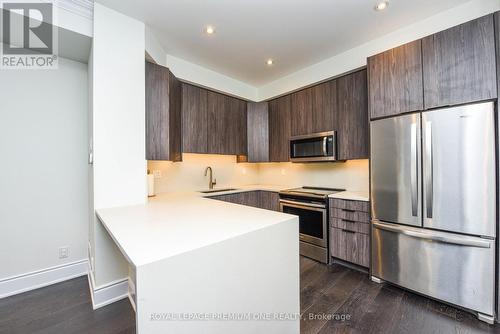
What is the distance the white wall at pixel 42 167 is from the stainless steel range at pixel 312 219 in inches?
103

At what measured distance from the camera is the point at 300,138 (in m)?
3.14

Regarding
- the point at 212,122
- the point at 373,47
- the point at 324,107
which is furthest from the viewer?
the point at 212,122

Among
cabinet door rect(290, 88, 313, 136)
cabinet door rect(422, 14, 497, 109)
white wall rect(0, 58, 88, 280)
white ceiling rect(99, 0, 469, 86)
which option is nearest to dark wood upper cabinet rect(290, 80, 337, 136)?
cabinet door rect(290, 88, 313, 136)

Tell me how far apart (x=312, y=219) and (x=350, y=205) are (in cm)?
54

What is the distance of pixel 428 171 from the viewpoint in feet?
6.06

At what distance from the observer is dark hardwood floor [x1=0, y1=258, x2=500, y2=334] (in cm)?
160

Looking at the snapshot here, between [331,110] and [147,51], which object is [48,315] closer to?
[147,51]

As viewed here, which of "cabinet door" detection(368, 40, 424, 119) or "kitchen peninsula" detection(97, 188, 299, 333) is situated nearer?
"kitchen peninsula" detection(97, 188, 299, 333)

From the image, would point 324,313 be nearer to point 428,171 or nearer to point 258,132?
point 428,171

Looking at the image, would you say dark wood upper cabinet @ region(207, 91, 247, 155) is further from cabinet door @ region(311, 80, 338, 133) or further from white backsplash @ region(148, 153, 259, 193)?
cabinet door @ region(311, 80, 338, 133)

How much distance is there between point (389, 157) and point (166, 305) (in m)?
2.23

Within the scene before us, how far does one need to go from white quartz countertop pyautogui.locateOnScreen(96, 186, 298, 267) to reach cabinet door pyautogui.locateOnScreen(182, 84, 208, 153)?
1327 millimetres

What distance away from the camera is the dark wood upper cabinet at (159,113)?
220 cm

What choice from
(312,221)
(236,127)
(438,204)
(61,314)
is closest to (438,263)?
(438,204)
